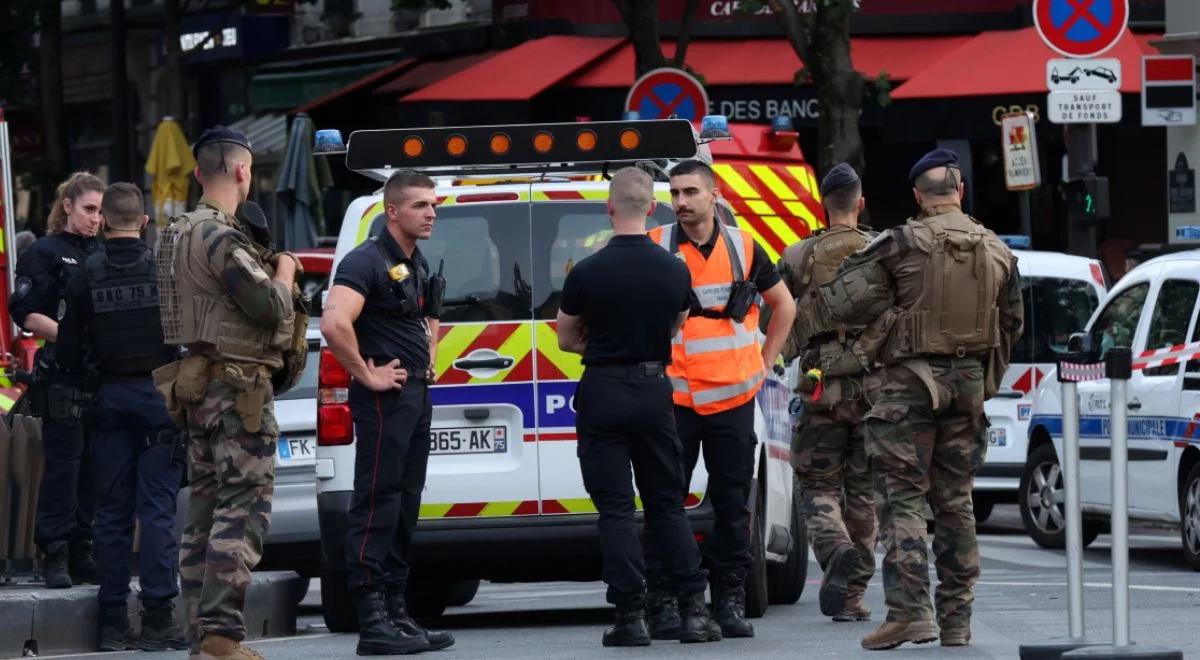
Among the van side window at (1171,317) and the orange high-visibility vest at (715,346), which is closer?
the orange high-visibility vest at (715,346)

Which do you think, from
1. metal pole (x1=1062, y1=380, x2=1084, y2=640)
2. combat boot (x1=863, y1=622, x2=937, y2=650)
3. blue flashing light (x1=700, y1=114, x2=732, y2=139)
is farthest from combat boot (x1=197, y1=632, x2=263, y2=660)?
blue flashing light (x1=700, y1=114, x2=732, y2=139)

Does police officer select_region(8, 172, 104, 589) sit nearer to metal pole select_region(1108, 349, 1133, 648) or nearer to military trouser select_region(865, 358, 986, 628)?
military trouser select_region(865, 358, 986, 628)

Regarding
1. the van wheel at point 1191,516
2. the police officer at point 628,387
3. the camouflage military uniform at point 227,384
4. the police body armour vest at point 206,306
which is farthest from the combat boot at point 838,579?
the van wheel at point 1191,516

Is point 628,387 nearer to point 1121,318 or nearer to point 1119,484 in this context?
point 1119,484

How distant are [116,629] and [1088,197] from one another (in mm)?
10912

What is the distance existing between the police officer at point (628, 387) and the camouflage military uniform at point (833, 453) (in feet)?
4.82

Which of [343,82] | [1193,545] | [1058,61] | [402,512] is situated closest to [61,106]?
[343,82]

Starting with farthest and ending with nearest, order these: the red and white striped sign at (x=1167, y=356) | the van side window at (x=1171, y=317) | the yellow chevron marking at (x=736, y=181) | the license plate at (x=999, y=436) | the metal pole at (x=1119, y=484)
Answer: the yellow chevron marking at (x=736, y=181) → the license plate at (x=999, y=436) → the van side window at (x=1171, y=317) → the red and white striped sign at (x=1167, y=356) → the metal pole at (x=1119, y=484)

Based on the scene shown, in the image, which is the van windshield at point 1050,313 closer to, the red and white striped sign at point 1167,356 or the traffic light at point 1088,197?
the traffic light at point 1088,197

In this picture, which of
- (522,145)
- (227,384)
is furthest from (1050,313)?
(227,384)

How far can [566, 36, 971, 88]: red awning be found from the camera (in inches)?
1077

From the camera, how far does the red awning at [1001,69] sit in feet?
82.7

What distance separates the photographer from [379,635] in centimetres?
953

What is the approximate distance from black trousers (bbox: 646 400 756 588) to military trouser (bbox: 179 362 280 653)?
1699 millimetres
